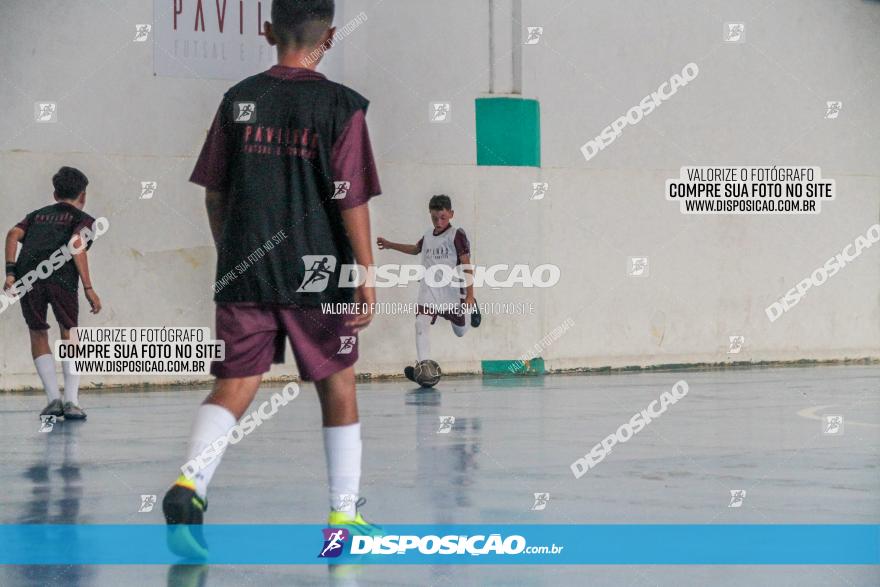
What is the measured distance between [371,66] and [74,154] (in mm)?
4133

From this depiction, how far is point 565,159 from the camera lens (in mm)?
19750

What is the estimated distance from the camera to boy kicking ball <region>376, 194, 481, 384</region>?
1614 cm

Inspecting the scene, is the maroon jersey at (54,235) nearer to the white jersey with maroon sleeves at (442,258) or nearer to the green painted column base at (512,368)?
the white jersey with maroon sleeves at (442,258)

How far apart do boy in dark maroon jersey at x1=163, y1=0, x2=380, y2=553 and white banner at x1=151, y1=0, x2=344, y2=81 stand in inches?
470

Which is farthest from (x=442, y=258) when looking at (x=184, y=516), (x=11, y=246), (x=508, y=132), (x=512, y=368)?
(x=184, y=516)

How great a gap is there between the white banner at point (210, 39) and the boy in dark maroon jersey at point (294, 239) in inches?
470

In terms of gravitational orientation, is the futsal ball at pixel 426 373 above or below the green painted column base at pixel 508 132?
below

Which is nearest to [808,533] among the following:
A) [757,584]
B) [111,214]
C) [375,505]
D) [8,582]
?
[757,584]

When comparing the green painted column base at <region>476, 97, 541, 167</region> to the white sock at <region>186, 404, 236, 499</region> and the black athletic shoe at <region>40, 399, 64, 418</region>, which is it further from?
the white sock at <region>186, 404, 236, 499</region>

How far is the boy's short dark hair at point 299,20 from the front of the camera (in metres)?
5.59

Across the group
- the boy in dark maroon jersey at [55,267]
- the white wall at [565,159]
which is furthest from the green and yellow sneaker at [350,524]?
the white wall at [565,159]

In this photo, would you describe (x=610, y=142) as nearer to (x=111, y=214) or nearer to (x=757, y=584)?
(x=111, y=214)

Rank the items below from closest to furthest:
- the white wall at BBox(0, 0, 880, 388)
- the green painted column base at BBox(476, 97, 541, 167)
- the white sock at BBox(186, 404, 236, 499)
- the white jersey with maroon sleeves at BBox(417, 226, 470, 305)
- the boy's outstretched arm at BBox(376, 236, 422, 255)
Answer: the white sock at BBox(186, 404, 236, 499), the boy's outstretched arm at BBox(376, 236, 422, 255), the white jersey with maroon sleeves at BBox(417, 226, 470, 305), the white wall at BBox(0, 0, 880, 388), the green painted column base at BBox(476, 97, 541, 167)

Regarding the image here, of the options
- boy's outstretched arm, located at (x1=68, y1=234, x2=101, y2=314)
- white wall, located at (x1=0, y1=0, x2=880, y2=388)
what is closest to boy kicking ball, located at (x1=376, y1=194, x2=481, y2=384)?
white wall, located at (x1=0, y1=0, x2=880, y2=388)
